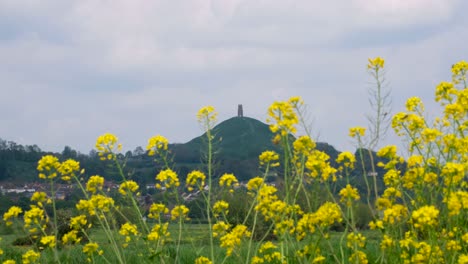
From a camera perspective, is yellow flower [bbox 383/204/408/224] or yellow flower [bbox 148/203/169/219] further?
yellow flower [bbox 148/203/169/219]

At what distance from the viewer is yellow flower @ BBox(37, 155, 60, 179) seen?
5.02 metres

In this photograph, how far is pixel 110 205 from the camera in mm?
5145

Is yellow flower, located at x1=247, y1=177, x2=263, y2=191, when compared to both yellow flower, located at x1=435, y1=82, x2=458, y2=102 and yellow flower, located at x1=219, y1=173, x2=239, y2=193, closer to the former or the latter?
yellow flower, located at x1=219, y1=173, x2=239, y2=193

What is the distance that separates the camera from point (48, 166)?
16.5 feet

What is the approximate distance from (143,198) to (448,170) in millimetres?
2952

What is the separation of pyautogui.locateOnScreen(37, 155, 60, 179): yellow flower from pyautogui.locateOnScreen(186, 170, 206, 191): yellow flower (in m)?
1.00

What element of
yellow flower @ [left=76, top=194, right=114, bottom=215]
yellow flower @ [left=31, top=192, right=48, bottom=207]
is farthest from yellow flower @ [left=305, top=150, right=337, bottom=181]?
yellow flower @ [left=31, top=192, right=48, bottom=207]

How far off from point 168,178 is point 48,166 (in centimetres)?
97

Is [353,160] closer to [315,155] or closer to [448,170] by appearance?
[315,155]

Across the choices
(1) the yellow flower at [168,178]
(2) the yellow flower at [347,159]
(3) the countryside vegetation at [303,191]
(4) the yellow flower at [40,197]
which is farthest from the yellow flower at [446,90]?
(4) the yellow flower at [40,197]

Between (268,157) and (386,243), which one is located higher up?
(268,157)

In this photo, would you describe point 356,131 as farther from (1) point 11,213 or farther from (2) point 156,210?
(1) point 11,213

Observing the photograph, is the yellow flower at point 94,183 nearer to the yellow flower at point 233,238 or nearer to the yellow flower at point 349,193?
the yellow flower at point 233,238

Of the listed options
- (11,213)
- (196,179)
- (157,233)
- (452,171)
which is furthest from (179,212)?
(452,171)
